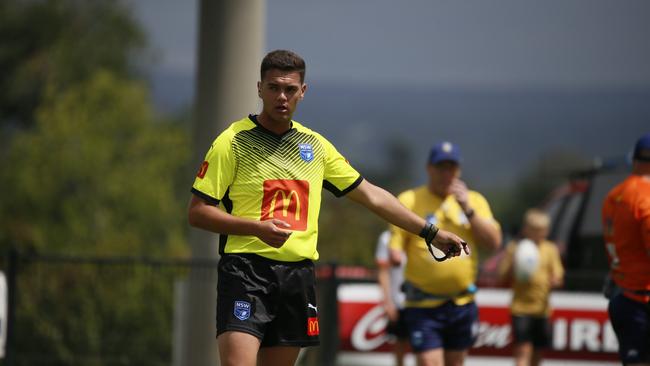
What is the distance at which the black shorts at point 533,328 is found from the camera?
13.0 metres

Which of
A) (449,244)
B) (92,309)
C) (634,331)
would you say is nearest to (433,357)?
(634,331)

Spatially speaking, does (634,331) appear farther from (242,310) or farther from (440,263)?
(242,310)

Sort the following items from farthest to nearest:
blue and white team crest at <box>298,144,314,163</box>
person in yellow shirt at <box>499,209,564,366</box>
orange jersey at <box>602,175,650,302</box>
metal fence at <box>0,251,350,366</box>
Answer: metal fence at <box>0,251,350,366</box>, person in yellow shirt at <box>499,209,564,366</box>, orange jersey at <box>602,175,650,302</box>, blue and white team crest at <box>298,144,314,163</box>

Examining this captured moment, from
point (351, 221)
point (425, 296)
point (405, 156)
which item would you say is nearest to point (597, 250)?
point (425, 296)

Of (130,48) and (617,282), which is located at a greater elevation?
(130,48)

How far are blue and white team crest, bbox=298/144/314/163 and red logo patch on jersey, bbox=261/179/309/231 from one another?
15cm

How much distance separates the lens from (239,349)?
6.62 meters

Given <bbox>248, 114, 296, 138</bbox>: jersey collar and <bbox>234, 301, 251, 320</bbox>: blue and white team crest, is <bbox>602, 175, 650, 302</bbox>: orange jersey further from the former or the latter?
<bbox>234, 301, 251, 320</bbox>: blue and white team crest

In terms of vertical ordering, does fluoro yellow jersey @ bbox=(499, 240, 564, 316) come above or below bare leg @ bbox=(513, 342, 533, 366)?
above

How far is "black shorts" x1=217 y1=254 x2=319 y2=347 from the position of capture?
672 centimetres

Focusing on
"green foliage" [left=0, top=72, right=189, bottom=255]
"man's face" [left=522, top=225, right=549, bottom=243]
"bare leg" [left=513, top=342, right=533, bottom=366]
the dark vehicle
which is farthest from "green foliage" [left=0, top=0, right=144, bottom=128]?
"bare leg" [left=513, top=342, right=533, bottom=366]

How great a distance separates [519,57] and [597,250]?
6722 inches

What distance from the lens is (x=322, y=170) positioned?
706cm

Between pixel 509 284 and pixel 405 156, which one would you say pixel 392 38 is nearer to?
pixel 405 156
